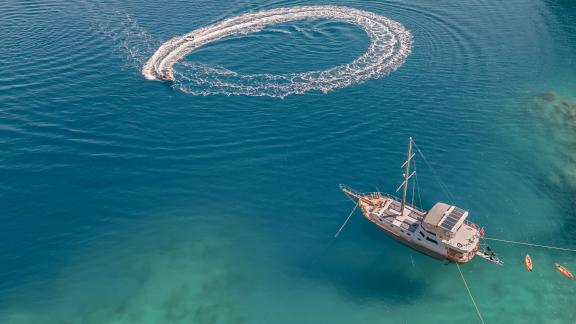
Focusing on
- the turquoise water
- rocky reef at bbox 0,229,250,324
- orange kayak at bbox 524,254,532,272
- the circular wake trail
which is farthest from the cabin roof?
the circular wake trail

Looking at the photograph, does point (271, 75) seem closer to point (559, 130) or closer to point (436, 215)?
point (436, 215)

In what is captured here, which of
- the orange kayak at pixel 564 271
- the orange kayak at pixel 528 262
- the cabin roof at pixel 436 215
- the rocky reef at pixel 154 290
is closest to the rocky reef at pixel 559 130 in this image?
the orange kayak at pixel 564 271

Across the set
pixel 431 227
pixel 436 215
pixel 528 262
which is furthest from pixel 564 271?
pixel 431 227

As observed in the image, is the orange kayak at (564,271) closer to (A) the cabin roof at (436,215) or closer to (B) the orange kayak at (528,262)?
(B) the orange kayak at (528,262)

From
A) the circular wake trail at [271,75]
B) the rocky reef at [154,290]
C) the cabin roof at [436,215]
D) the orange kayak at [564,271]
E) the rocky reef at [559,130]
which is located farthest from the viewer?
the circular wake trail at [271,75]

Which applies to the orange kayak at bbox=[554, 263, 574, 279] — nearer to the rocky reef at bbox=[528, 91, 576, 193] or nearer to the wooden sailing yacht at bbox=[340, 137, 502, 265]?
the wooden sailing yacht at bbox=[340, 137, 502, 265]

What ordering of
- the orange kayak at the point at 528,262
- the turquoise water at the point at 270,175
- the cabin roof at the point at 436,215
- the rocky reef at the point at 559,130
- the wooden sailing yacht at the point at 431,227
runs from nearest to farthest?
the turquoise water at the point at 270,175 < the wooden sailing yacht at the point at 431,227 < the cabin roof at the point at 436,215 < the orange kayak at the point at 528,262 < the rocky reef at the point at 559,130

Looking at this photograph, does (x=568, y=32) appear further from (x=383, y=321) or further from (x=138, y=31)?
(x=138, y=31)

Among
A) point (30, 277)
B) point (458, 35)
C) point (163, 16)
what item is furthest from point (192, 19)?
point (30, 277)
